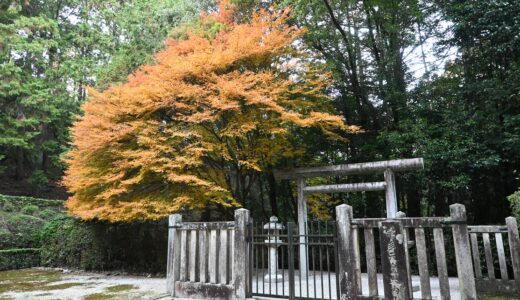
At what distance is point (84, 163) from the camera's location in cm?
916

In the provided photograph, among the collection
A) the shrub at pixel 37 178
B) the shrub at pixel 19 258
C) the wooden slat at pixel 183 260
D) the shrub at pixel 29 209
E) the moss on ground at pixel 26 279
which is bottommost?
the moss on ground at pixel 26 279

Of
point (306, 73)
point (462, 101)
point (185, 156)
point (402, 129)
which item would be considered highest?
point (306, 73)

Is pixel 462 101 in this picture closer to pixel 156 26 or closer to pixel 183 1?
pixel 183 1

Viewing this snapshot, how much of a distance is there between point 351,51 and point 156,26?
23.1 feet

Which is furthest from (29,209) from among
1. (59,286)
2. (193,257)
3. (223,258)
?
(223,258)

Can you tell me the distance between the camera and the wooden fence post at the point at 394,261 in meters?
4.16

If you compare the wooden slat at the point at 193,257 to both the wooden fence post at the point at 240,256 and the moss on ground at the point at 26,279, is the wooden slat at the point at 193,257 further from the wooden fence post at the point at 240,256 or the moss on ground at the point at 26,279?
the moss on ground at the point at 26,279

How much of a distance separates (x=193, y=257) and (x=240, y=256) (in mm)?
1085

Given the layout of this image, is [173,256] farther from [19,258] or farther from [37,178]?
[37,178]

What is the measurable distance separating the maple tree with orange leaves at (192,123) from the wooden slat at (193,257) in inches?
63.2

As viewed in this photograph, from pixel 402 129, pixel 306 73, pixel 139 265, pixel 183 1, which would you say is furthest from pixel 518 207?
pixel 183 1

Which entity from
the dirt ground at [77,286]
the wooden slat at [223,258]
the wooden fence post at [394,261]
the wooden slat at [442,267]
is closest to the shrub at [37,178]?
the dirt ground at [77,286]

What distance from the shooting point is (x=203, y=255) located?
6055mm

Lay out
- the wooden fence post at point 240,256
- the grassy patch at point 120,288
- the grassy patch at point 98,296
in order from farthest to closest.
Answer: the grassy patch at point 120,288 → the grassy patch at point 98,296 → the wooden fence post at point 240,256
